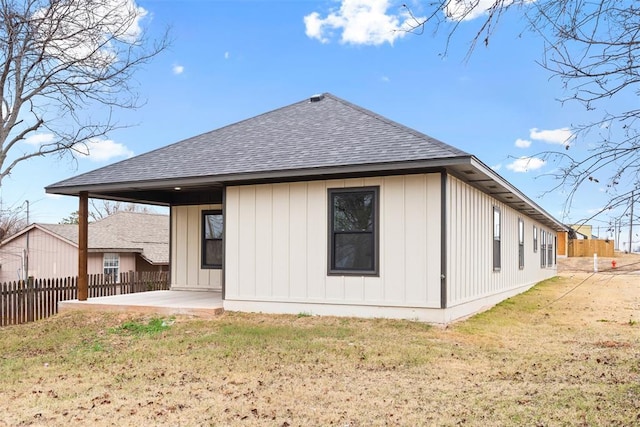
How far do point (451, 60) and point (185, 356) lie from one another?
202 inches

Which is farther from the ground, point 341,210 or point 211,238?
point 341,210

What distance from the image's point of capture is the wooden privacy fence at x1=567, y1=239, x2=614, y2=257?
1631 inches

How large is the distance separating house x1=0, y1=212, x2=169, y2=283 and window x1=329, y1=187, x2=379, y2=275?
1579 cm

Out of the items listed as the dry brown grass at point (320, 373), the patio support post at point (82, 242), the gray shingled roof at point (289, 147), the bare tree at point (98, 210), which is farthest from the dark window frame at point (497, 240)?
the bare tree at point (98, 210)

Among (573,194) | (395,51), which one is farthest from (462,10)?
(395,51)

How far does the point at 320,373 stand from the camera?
6125mm

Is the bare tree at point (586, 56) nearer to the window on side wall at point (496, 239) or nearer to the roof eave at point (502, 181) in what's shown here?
the roof eave at point (502, 181)

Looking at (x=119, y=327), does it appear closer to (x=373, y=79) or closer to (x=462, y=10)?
(x=462, y=10)

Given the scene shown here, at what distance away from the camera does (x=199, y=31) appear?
543 inches

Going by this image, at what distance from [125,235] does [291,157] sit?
1759 cm

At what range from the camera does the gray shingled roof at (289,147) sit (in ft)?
30.1

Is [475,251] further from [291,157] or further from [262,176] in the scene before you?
[262,176]

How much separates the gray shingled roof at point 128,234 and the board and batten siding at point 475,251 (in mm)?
15705

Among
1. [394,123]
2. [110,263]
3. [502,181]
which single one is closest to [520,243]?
[502,181]
